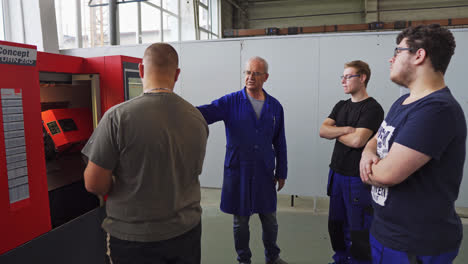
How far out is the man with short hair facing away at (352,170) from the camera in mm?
2016

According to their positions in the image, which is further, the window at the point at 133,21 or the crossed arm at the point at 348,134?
the window at the point at 133,21

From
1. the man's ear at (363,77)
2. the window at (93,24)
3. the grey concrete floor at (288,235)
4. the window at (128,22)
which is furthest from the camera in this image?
the window at (128,22)

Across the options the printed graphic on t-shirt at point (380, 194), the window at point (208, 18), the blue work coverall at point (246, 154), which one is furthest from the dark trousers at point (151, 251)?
the window at point (208, 18)

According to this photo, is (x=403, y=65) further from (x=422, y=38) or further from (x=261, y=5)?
(x=261, y=5)

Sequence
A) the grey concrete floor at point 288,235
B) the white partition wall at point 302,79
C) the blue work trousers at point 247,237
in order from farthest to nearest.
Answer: the white partition wall at point 302,79
the grey concrete floor at point 288,235
the blue work trousers at point 247,237

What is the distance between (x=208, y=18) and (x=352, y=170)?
277 inches

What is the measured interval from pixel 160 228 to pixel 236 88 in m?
2.55

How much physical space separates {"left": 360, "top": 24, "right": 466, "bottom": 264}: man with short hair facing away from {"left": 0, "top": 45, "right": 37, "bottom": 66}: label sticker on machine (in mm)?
1437

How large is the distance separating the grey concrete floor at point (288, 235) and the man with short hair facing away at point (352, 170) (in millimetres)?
366

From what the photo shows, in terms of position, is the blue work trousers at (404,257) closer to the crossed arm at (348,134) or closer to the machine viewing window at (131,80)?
the crossed arm at (348,134)

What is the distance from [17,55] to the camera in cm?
116

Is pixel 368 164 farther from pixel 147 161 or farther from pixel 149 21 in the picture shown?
pixel 149 21

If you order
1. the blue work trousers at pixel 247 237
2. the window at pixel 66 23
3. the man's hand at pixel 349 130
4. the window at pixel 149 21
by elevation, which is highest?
the window at pixel 149 21

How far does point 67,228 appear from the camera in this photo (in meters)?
1.47
